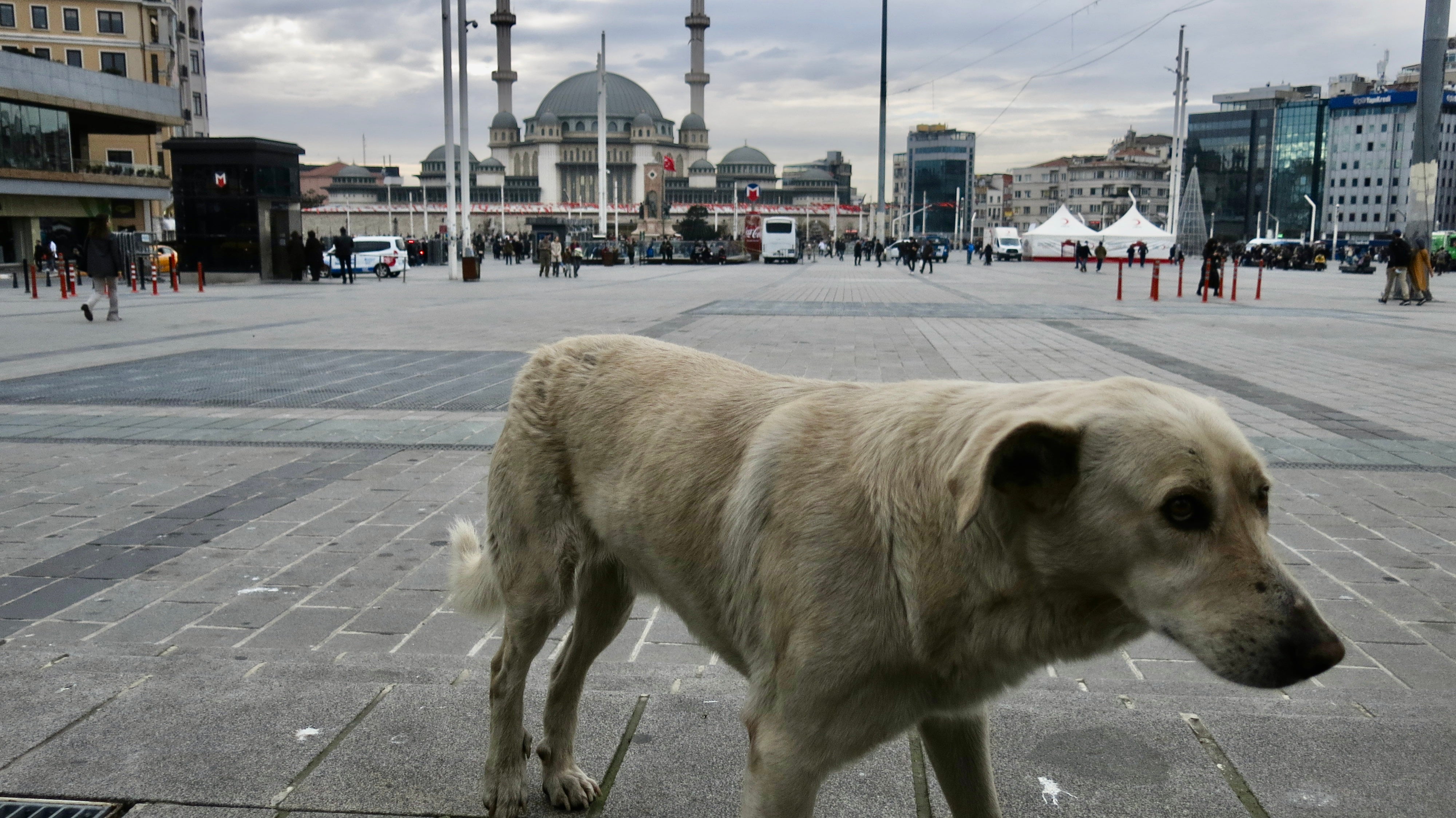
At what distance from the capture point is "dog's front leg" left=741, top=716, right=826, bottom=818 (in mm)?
1858

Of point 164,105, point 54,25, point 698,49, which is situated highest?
point 698,49

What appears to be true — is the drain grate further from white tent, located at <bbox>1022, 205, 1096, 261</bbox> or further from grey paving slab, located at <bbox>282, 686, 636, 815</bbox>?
white tent, located at <bbox>1022, 205, 1096, 261</bbox>

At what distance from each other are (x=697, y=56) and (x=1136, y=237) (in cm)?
9262

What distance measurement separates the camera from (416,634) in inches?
147

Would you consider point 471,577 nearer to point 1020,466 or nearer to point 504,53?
point 1020,466

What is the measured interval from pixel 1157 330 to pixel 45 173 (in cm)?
4364

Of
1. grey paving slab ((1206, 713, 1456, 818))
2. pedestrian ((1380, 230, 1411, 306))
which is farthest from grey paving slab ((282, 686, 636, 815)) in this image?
pedestrian ((1380, 230, 1411, 306))

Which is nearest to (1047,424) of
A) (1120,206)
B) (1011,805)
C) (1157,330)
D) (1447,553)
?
(1011,805)

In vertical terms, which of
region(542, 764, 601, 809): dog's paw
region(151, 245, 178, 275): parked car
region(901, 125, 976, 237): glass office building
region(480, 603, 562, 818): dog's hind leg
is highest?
region(901, 125, 976, 237): glass office building

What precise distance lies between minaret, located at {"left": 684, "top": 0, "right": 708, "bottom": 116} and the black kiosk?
93.2 meters

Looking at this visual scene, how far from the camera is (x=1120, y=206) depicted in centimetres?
15612

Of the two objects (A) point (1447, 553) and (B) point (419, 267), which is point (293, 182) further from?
(A) point (1447, 553)

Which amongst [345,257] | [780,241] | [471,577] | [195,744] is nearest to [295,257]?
[345,257]

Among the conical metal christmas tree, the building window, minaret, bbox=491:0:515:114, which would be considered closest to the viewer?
the building window
